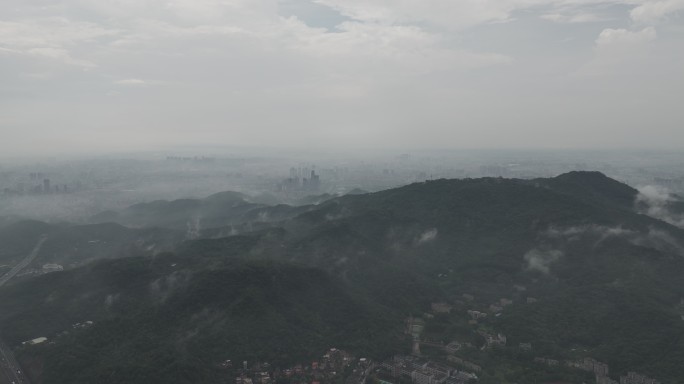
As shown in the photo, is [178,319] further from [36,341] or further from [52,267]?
[52,267]

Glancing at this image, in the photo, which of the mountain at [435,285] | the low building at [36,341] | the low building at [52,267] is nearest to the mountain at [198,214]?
the mountain at [435,285]

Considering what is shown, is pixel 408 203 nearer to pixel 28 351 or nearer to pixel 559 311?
pixel 559 311

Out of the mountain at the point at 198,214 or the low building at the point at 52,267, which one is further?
the mountain at the point at 198,214

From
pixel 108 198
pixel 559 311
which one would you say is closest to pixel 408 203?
pixel 559 311

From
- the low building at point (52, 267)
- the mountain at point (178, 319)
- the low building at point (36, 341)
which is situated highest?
the mountain at point (178, 319)

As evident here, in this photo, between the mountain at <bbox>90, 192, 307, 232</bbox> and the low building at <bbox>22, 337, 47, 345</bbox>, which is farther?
the mountain at <bbox>90, 192, 307, 232</bbox>

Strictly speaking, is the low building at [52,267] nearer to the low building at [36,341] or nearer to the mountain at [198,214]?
the mountain at [198,214]

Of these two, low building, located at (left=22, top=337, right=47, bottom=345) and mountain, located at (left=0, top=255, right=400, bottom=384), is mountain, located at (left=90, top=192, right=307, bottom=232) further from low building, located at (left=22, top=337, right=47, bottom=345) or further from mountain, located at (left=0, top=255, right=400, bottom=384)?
low building, located at (left=22, top=337, right=47, bottom=345)

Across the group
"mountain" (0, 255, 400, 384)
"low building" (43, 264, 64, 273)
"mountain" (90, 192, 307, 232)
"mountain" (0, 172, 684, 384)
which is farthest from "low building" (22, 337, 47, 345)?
"mountain" (90, 192, 307, 232)
